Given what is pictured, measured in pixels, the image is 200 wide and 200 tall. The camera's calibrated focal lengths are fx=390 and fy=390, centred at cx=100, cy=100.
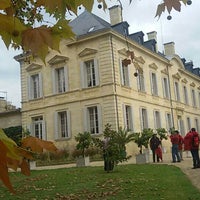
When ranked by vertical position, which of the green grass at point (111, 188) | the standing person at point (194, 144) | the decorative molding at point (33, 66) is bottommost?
the green grass at point (111, 188)

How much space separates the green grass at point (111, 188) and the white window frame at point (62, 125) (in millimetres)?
14517

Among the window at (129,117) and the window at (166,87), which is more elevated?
the window at (166,87)

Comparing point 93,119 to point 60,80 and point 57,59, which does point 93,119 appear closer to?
point 60,80

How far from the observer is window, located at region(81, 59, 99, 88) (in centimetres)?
2623

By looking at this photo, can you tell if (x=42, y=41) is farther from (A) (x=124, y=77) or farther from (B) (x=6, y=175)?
(A) (x=124, y=77)

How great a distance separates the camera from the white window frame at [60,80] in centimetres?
2734

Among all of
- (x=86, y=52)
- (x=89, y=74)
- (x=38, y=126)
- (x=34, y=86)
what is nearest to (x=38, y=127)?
(x=38, y=126)

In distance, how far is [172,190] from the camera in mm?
8734

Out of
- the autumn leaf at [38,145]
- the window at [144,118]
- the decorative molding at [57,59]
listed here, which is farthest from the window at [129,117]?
the autumn leaf at [38,145]

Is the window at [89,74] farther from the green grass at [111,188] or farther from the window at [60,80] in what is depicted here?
the green grass at [111,188]

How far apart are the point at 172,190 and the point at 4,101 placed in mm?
32289

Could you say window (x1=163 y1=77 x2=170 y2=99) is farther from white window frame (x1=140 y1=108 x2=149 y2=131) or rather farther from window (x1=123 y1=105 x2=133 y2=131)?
window (x1=123 y1=105 x2=133 y2=131)

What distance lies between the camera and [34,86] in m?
29.3

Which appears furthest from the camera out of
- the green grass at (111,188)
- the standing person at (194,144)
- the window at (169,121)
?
the window at (169,121)
